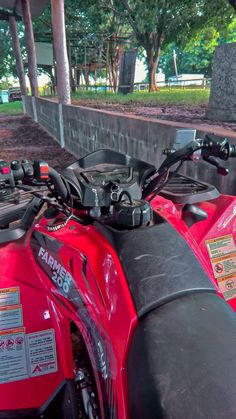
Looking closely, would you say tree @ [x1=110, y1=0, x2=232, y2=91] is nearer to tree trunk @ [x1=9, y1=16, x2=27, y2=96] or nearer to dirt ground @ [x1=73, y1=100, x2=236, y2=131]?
tree trunk @ [x1=9, y1=16, x2=27, y2=96]

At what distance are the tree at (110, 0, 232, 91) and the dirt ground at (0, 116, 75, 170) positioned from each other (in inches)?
403

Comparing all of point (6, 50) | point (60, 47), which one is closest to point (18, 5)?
point (60, 47)

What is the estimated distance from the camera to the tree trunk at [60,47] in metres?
8.99

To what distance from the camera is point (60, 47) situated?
938cm

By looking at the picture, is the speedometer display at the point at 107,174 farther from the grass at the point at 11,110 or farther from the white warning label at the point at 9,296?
the grass at the point at 11,110

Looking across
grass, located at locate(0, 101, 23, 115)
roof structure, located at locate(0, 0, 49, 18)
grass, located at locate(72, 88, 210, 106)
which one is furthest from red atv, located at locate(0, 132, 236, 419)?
grass, located at locate(0, 101, 23, 115)

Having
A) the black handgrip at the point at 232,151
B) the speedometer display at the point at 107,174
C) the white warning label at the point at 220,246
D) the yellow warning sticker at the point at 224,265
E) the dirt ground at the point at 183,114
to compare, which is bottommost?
the dirt ground at the point at 183,114

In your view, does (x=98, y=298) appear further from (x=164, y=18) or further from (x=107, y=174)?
(x=164, y=18)

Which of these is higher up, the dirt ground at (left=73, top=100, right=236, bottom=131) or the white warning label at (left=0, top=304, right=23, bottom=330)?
the white warning label at (left=0, top=304, right=23, bottom=330)

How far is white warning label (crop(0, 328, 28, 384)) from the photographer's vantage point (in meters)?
1.62

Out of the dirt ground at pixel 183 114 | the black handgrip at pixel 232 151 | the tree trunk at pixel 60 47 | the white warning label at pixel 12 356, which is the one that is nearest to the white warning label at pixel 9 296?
the white warning label at pixel 12 356

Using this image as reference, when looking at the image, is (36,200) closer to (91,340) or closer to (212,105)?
(91,340)

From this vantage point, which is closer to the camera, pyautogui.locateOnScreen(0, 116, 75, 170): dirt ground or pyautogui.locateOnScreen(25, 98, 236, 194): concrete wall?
pyautogui.locateOnScreen(25, 98, 236, 194): concrete wall

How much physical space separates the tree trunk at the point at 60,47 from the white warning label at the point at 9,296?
8782mm
